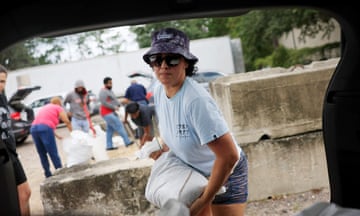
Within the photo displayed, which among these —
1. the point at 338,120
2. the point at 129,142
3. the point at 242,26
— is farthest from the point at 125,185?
the point at 242,26

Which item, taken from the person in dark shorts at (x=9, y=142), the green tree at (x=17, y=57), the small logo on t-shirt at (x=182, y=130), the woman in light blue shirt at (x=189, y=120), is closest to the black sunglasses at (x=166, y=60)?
the woman in light blue shirt at (x=189, y=120)

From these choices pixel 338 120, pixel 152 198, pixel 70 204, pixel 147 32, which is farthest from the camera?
pixel 70 204

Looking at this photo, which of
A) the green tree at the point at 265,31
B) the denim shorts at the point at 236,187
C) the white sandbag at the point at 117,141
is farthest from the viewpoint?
the green tree at the point at 265,31

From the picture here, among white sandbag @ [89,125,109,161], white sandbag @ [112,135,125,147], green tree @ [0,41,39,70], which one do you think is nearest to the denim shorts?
green tree @ [0,41,39,70]

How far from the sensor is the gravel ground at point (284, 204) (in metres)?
3.42

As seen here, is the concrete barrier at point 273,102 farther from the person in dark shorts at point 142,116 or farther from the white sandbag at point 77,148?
the white sandbag at point 77,148

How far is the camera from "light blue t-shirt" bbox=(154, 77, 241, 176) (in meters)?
1.73

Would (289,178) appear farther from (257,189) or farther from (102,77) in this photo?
(102,77)

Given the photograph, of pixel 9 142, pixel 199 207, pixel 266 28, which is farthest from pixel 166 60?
pixel 266 28

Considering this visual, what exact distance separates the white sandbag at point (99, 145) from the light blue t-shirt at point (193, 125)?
2.28m

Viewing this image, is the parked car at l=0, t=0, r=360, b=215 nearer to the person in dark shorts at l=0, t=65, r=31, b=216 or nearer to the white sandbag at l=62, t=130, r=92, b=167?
the person in dark shorts at l=0, t=65, r=31, b=216

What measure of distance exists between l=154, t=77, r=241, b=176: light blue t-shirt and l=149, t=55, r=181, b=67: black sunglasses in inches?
3.7

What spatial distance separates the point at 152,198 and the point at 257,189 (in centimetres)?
205

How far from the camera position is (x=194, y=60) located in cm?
192
